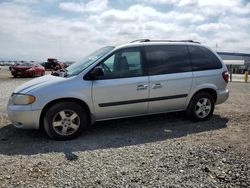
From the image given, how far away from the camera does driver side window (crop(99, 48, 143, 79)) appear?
628 centimetres

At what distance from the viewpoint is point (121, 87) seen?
627cm

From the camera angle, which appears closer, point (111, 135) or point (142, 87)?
point (111, 135)

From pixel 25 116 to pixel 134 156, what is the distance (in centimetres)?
222

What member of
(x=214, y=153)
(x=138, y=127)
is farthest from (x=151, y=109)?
(x=214, y=153)

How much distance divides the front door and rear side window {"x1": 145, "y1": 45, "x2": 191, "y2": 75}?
26 centimetres

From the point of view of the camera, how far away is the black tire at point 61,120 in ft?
19.1

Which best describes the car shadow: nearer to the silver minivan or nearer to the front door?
the silver minivan

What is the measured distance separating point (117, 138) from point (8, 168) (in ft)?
7.14

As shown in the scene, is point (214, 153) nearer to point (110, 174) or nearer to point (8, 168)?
point (110, 174)

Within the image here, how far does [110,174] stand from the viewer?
167 inches

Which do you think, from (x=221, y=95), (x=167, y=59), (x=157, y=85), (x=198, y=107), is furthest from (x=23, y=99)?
(x=221, y=95)

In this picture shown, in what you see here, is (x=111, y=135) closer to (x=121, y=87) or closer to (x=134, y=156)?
(x=121, y=87)

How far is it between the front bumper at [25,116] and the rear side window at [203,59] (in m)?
3.64

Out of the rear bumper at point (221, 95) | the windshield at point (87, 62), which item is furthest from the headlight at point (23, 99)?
the rear bumper at point (221, 95)
